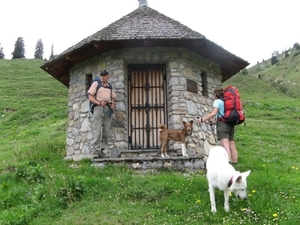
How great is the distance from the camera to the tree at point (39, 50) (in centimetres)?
8782

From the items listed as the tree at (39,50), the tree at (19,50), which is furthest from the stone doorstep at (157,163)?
the tree at (39,50)

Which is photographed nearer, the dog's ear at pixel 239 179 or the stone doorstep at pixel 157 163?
the dog's ear at pixel 239 179

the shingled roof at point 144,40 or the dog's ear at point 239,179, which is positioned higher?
the shingled roof at point 144,40

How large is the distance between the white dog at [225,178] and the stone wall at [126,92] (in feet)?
12.6

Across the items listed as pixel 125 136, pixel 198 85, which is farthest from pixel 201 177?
pixel 198 85

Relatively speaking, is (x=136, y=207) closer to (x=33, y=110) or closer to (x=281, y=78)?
(x=33, y=110)

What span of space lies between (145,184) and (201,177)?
1.26 m

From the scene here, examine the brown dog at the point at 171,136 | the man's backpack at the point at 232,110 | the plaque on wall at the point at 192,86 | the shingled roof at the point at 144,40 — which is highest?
the shingled roof at the point at 144,40

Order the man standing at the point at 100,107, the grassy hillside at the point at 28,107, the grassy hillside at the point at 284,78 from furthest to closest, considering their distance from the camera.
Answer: the grassy hillside at the point at 284,78
the grassy hillside at the point at 28,107
the man standing at the point at 100,107

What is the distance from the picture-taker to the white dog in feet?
18.5

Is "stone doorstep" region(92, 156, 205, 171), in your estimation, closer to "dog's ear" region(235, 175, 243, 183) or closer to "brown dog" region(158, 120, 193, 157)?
"brown dog" region(158, 120, 193, 157)

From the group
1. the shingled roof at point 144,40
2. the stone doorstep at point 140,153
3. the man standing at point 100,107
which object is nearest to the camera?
the man standing at point 100,107

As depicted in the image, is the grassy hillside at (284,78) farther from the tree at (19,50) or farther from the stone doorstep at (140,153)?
the tree at (19,50)

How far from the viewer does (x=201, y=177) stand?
7.88 meters
